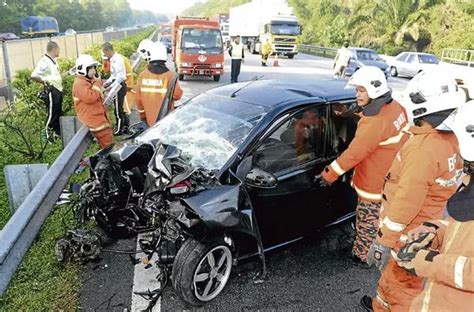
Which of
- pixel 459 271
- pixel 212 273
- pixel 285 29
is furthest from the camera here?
pixel 285 29

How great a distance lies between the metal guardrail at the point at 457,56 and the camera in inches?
960

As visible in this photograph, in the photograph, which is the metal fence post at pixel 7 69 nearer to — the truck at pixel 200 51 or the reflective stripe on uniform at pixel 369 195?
the truck at pixel 200 51

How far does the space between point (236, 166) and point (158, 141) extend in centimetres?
95

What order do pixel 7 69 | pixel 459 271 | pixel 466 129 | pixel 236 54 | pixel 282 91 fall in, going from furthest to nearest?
pixel 236 54, pixel 7 69, pixel 282 91, pixel 466 129, pixel 459 271

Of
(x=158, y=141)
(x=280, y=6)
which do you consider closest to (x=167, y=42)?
(x=280, y=6)

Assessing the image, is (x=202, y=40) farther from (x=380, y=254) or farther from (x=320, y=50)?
(x=320, y=50)

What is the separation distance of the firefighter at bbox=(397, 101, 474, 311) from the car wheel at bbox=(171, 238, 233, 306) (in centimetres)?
152

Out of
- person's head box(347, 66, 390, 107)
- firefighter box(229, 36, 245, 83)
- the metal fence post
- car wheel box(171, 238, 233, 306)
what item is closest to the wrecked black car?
car wheel box(171, 238, 233, 306)

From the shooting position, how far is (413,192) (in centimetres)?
251

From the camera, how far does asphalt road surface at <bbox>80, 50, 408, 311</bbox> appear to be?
3139 millimetres

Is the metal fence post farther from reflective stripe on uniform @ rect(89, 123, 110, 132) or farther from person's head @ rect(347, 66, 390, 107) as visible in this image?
person's head @ rect(347, 66, 390, 107)

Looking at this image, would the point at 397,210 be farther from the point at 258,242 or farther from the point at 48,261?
the point at 48,261

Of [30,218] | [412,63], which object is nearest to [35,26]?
[412,63]

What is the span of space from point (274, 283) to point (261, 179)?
A: 987 millimetres
